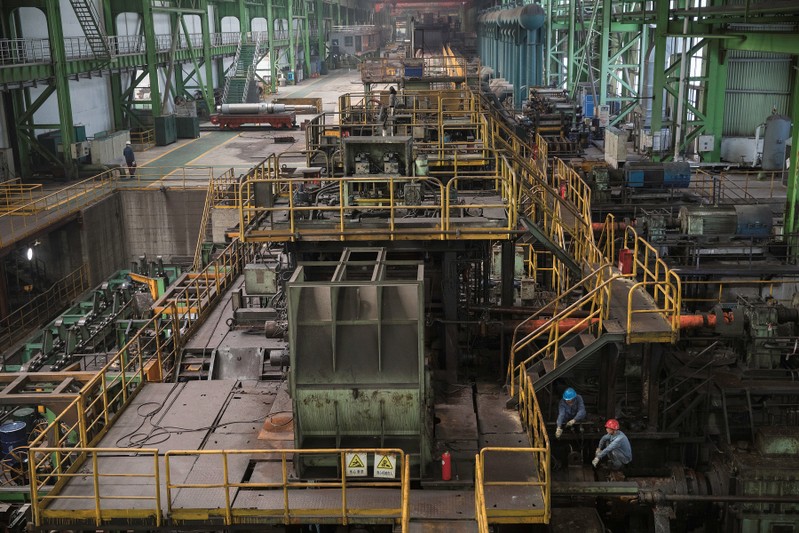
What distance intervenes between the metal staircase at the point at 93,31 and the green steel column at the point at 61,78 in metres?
2.43

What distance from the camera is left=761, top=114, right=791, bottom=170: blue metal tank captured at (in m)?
32.2

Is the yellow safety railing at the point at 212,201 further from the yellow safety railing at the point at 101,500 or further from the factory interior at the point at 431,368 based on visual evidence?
the yellow safety railing at the point at 101,500

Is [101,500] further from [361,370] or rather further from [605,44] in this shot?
[605,44]

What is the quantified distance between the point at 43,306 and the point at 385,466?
21.9 m

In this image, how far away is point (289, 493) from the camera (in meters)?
11.1

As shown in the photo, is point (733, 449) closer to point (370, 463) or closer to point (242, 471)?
point (370, 463)

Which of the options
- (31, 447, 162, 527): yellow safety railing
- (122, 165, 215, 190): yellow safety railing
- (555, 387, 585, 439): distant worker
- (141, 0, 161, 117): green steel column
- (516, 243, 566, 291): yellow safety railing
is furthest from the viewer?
(141, 0, 161, 117): green steel column

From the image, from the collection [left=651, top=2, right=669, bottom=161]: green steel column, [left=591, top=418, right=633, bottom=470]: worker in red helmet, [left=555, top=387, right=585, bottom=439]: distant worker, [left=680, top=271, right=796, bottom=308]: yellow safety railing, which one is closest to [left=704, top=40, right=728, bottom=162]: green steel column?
[left=651, top=2, right=669, bottom=161]: green steel column

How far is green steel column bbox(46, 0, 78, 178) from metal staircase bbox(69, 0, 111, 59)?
2426 mm

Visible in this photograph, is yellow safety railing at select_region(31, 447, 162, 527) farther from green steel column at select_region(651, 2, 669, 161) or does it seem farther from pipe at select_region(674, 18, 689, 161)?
pipe at select_region(674, 18, 689, 161)

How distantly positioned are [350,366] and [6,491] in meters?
6.23

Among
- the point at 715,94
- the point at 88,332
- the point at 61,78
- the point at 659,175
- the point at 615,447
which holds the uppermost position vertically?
the point at 61,78

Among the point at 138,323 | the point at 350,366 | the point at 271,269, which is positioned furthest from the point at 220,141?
the point at 350,366

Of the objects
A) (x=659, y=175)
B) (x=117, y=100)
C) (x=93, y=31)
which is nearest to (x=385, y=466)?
(x=659, y=175)
